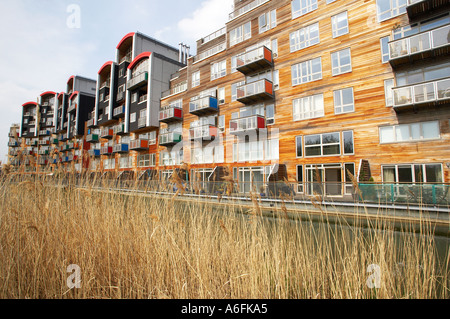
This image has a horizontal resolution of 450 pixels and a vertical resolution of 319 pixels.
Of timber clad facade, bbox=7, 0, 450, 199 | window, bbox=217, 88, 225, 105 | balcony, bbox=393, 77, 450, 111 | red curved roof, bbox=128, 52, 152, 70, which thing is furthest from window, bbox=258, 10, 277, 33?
red curved roof, bbox=128, 52, 152, 70

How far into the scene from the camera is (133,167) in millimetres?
29344

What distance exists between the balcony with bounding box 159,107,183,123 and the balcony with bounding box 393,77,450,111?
64.4ft

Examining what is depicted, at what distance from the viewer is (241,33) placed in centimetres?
2145

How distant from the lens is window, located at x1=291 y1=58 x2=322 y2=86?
54.5 feet

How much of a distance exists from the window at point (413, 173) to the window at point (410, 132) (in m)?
1.50

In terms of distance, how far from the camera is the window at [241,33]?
20922mm

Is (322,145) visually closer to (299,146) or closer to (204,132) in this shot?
(299,146)

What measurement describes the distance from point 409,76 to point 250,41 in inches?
502

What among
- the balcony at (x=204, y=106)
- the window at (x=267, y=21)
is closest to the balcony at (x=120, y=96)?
the balcony at (x=204, y=106)

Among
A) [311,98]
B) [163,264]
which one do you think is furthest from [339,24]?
[163,264]

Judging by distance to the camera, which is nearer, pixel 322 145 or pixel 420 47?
pixel 420 47

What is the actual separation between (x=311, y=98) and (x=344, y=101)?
2277mm

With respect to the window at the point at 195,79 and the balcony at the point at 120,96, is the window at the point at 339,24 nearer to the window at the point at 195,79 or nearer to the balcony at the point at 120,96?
the window at the point at 195,79

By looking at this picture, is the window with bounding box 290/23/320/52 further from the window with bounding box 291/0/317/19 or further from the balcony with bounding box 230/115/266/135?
the balcony with bounding box 230/115/266/135
